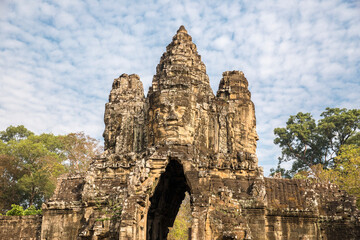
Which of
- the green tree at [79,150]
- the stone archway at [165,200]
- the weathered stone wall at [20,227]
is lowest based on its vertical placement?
the weathered stone wall at [20,227]

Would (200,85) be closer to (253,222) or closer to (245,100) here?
(245,100)

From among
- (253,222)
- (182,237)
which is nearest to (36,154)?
(182,237)

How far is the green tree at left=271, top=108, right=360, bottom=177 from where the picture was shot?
35.4m

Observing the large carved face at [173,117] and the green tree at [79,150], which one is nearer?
the large carved face at [173,117]

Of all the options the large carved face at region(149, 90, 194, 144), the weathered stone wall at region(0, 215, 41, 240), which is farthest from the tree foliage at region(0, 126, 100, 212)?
the large carved face at region(149, 90, 194, 144)

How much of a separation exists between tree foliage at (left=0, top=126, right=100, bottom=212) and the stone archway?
53.5 ft

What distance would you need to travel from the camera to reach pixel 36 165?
35.1 metres

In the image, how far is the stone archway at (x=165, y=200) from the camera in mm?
17064

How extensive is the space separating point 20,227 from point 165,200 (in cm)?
686

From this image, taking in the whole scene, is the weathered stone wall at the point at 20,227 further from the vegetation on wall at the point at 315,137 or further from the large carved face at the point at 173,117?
the vegetation on wall at the point at 315,137

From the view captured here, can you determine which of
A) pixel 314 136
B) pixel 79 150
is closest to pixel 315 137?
pixel 314 136

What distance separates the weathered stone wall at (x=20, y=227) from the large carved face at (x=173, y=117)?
6.73 meters

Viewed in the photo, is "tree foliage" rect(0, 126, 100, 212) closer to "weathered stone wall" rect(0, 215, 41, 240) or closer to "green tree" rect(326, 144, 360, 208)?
"weathered stone wall" rect(0, 215, 41, 240)

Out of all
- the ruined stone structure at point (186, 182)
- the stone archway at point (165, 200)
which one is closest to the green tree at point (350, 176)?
the ruined stone structure at point (186, 182)
